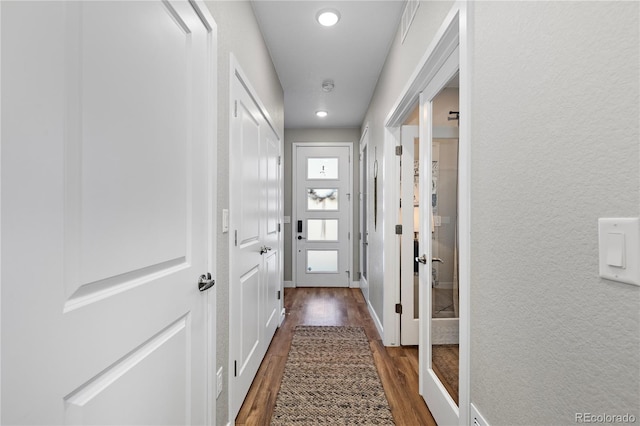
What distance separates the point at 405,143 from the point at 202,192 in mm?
1923

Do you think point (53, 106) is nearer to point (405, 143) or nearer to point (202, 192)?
point (202, 192)

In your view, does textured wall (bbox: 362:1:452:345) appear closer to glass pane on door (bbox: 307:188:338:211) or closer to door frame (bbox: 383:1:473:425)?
door frame (bbox: 383:1:473:425)

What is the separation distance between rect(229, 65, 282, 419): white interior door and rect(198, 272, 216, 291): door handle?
308 mm

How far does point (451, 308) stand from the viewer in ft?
5.21

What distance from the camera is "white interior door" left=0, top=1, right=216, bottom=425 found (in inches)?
21.1

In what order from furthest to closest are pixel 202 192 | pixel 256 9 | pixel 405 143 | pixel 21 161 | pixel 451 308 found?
pixel 405 143
pixel 256 9
pixel 451 308
pixel 202 192
pixel 21 161

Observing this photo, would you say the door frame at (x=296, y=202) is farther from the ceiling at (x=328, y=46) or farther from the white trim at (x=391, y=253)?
the white trim at (x=391, y=253)

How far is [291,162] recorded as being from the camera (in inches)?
195

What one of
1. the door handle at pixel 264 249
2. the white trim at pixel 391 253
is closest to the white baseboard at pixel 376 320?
the white trim at pixel 391 253

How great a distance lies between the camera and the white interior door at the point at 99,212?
1.76 feet

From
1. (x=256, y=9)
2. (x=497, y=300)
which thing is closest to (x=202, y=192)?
(x=497, y=300)

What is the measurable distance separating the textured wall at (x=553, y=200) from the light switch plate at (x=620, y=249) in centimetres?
2

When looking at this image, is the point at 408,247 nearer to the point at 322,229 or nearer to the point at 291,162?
the point at 322,229

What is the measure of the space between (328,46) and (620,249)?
101 inches
